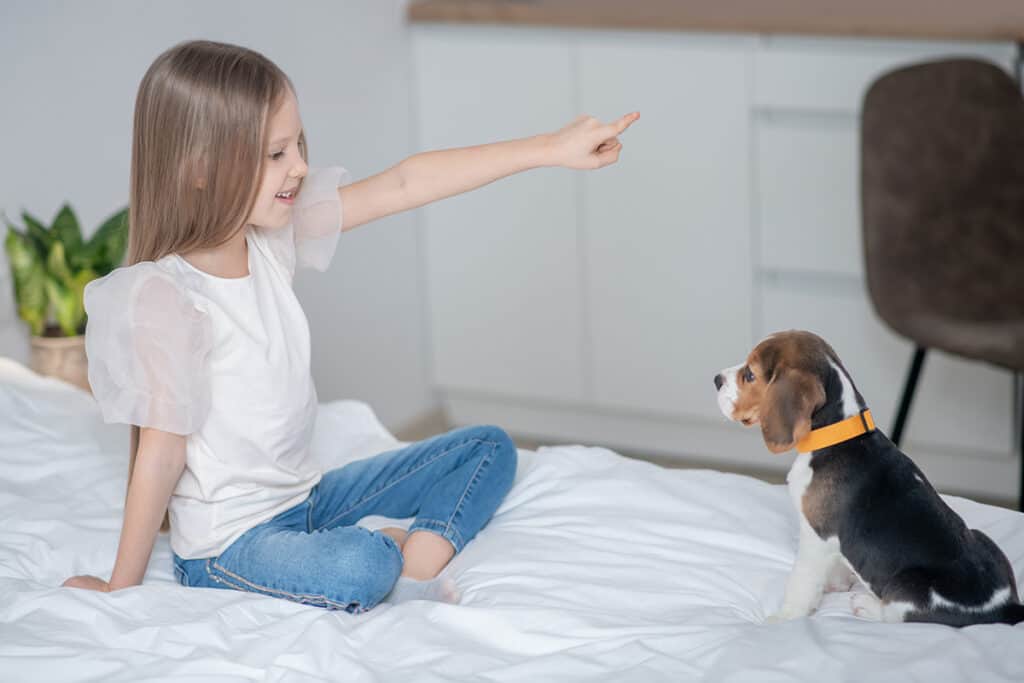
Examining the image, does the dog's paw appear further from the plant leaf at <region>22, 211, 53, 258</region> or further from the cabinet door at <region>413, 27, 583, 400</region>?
the cabinet door at <region>413, 27, 583, 400</region>

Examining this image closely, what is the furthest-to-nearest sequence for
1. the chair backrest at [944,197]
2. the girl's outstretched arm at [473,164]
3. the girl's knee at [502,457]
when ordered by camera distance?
the chair backrest at [944,197] → the girl's knee at [502,457] → the girl's outstretched arm at [473,164]

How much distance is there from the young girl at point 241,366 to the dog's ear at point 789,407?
0.42 m

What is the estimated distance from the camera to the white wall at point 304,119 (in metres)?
2.22

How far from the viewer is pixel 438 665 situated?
1.34 m

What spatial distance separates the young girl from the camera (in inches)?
60.5

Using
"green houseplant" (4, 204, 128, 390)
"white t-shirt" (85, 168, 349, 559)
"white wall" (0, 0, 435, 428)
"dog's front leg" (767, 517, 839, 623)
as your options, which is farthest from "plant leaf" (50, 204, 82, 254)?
"dog's front leg" (767, 517, 839, 623)

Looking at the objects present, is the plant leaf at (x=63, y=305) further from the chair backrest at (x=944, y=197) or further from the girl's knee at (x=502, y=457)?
the chair backrest at (x=944, y=197)

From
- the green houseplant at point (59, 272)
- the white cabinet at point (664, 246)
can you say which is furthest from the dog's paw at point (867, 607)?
the white cabinet at point (664, 246)

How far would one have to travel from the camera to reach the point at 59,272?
2119 mm

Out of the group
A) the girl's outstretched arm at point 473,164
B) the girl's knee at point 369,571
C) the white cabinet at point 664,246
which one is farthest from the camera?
the white cabinet at point 664,246

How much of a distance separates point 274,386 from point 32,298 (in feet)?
2.22

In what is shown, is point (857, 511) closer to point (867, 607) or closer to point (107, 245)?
point (867, 607)

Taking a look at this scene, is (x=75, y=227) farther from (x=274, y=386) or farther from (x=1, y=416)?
(x=274, y=386)

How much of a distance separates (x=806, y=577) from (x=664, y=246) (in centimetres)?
165
